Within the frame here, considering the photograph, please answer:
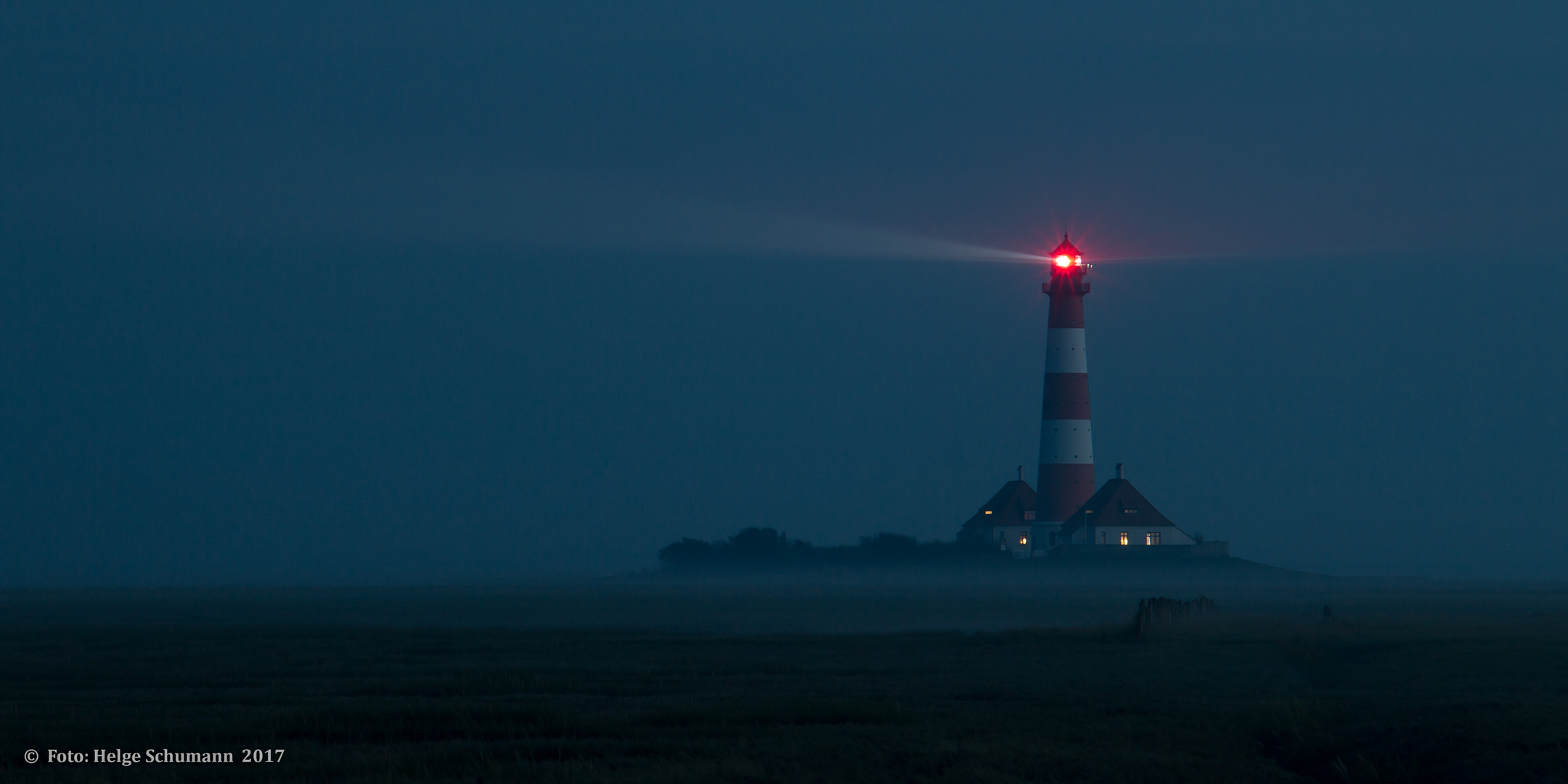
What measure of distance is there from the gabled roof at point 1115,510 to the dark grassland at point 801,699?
39.7 metres

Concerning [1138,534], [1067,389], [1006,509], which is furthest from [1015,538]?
[1067,389]

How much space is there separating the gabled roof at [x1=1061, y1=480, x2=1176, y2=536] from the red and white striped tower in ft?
2.77

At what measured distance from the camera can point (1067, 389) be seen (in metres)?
86.1

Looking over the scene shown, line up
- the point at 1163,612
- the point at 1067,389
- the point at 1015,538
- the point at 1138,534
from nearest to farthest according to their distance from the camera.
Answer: the point at 1163,612 → the point at 1067,389 → the point at 1138,534 → the point at 1015,538

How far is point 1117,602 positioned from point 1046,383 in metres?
25.0

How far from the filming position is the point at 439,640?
126 ft

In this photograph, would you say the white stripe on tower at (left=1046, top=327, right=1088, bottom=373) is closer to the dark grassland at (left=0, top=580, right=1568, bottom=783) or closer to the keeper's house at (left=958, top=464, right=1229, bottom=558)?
the keeper's house at (left=958, top=464, right=1229, bottom=558)

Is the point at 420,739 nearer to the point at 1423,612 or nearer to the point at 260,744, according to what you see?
the point at 260,744

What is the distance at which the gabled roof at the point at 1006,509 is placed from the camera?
98875mm

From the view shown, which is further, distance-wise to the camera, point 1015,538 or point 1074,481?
point 1015,538

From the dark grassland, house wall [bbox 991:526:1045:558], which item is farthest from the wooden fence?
house wall [bbox 991:526:1045:558]

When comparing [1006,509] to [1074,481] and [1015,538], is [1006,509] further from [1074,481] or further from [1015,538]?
[1074,481]

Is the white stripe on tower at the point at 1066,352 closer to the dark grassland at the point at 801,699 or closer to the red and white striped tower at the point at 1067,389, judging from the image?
the red and white striped tower at the point at 1067,389

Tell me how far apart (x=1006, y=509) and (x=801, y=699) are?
254 feet
